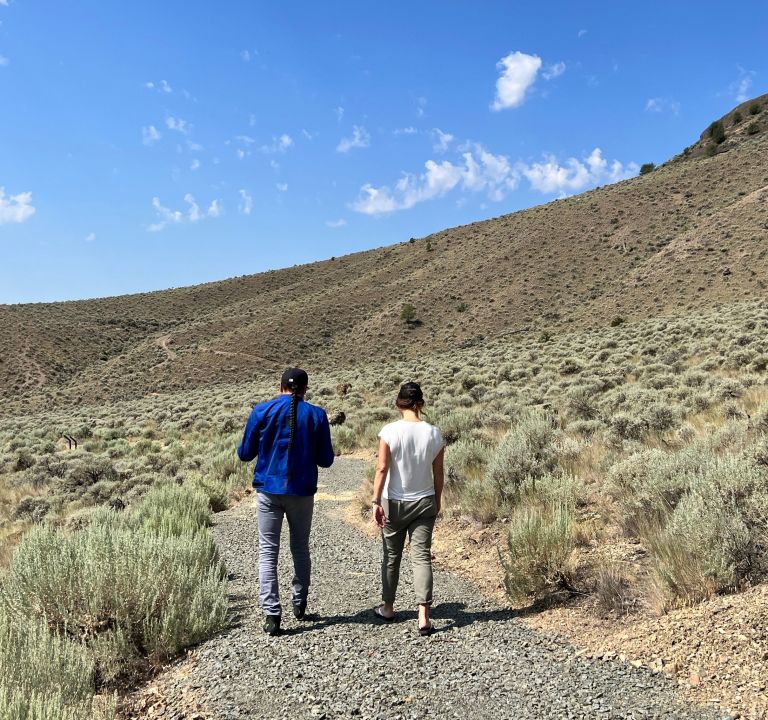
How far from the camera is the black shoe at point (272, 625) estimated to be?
4082 millimetres

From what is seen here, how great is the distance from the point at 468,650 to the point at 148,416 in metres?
28.2

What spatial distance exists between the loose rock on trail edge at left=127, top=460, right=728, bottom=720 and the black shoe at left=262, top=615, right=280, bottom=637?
7 cm

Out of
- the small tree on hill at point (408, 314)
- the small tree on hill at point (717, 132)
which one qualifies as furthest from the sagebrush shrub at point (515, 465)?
the small tree on hill at point (717, 132)

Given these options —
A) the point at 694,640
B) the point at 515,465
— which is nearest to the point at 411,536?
the point at 694,640

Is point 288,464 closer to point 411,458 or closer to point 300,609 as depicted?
point 411,458

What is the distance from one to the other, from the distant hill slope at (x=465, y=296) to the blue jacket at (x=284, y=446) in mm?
34069

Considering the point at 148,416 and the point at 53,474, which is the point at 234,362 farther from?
the point at 53,474

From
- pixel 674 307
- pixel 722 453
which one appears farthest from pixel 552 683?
pixel 674 307

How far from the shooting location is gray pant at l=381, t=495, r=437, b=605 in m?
4.18

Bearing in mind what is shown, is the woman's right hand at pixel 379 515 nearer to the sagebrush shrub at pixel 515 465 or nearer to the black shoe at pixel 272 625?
the black shoe at pixel 272 625

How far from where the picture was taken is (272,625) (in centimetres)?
409

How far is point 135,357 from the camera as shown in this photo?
5553cm

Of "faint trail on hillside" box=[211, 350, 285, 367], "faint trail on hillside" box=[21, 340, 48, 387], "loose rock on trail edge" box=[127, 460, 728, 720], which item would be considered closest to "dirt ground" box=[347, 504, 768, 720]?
"loose rock on trail edge" box=[127, 460, 728, 720]

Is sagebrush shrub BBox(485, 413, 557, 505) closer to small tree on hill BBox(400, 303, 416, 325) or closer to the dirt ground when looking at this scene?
the dirt ground
